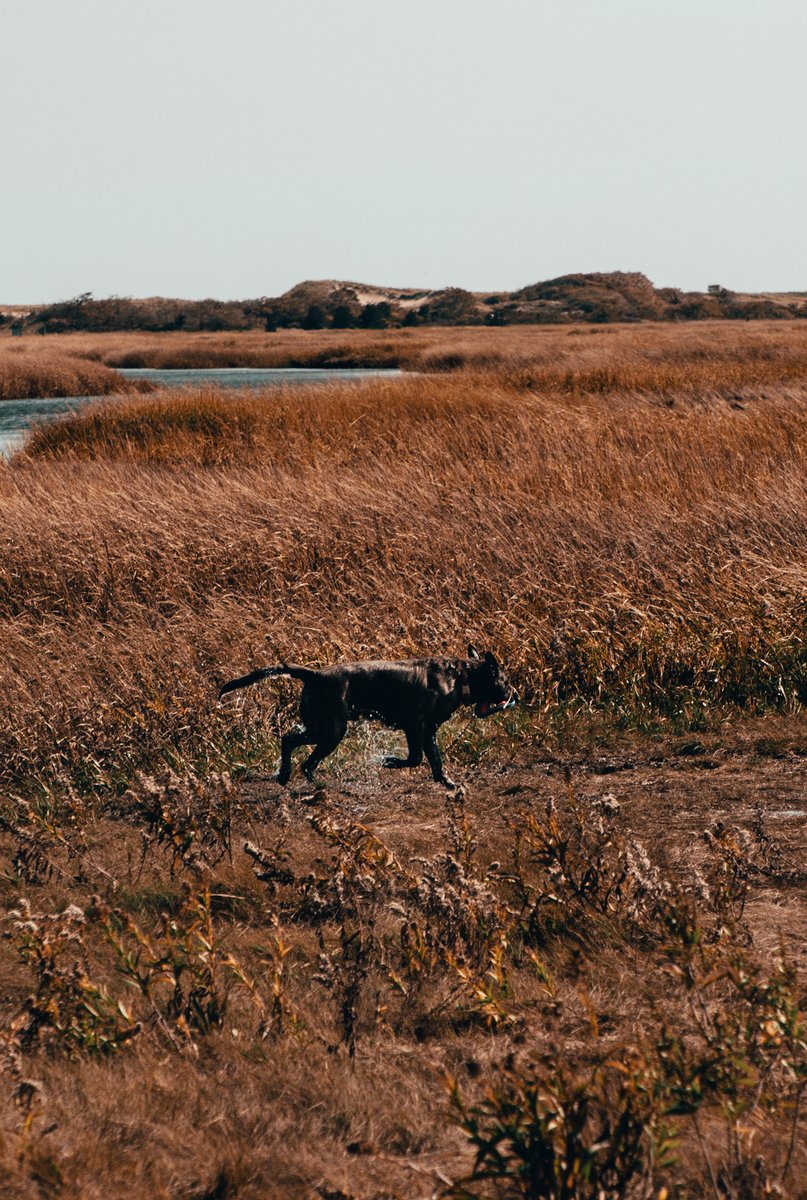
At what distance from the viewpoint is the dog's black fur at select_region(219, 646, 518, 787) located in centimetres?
483

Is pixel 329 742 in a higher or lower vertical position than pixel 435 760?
higher

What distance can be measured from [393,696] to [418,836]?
0.64 m

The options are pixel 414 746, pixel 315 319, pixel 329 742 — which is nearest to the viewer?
pixel 329 742

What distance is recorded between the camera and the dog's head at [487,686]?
5.16m

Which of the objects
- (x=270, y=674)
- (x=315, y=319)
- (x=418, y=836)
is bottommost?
(x=315, y=319)

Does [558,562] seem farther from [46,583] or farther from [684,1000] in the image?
[684,1000]

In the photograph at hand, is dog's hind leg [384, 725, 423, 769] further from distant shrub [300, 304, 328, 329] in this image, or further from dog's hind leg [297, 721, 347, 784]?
distant shrub [300, 304, 328, 329]

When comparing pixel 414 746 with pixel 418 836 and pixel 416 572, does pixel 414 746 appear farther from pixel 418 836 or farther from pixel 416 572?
pixel 416 572

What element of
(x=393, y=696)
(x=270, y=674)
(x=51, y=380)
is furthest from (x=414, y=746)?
(x=51, y=380)

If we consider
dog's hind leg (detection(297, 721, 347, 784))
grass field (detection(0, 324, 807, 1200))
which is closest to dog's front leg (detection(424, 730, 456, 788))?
grass field (detection(0, 324, 807, 1200))

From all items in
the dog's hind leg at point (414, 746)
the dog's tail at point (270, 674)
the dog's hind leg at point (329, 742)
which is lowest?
the dog's hind leg at point (414, 746)

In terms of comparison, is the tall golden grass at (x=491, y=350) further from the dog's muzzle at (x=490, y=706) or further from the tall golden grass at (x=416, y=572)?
the dog's muzzle at (x=490, y=706)

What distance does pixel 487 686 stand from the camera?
5.17m

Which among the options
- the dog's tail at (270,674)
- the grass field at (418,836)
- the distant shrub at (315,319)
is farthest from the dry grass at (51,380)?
the distant shrub at (315,319)
